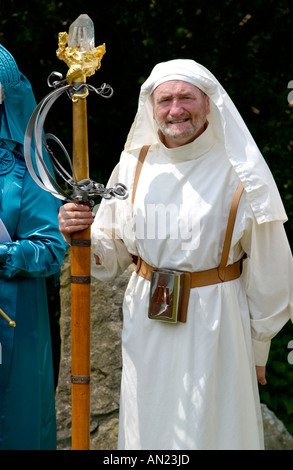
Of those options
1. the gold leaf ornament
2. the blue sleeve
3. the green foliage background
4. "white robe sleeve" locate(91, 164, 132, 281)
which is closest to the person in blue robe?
the blue sleeve

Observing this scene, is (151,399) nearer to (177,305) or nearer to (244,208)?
(177,305)

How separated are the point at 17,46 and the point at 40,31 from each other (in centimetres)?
22

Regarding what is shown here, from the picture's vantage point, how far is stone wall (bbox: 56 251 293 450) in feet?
15.5

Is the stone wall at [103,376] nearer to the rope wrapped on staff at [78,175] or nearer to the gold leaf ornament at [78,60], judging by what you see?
the rope wrapped on staff at [78,175]

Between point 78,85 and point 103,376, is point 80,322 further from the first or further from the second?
point 103,376

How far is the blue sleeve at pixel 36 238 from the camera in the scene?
358 centimetres

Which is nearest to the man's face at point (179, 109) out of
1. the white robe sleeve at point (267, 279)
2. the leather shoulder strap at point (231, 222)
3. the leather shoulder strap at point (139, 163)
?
the leather shoulder strap at point (139, 163)

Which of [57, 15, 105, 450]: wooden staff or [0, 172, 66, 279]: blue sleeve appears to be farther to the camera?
[0, 172, 66, 279]: blue sleeve

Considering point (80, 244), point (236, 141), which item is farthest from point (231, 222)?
point (80, 244)

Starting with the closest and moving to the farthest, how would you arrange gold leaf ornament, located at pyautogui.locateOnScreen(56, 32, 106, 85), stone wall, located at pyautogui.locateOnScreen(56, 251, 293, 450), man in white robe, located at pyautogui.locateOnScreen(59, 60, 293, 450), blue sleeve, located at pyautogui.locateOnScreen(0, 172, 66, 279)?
gold leaf ornament, located at pyautogui.locateOnScreen(56, 32, 106, 85), man in white robe, located at pyautogui.locateOnScreen(59, 60, 293, 450), blue sleeve, located at pyautogui.locateOnScreen(0, 172, 66, 279), stone wall, located at pyautogui.locateOnScreen(56, 251, 293, 450)

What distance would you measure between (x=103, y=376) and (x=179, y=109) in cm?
193

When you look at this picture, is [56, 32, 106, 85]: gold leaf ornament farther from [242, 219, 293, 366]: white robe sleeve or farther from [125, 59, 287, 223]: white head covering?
[242, 219, 293, 366]: white robe sleeve
